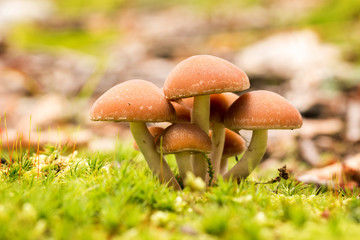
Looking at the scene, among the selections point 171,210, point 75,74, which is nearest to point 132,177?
point 171,210

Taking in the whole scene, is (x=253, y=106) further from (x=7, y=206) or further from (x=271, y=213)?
(x=7, y=206)

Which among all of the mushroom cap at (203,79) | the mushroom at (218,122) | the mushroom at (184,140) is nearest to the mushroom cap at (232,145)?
the mushroom at (218,122)

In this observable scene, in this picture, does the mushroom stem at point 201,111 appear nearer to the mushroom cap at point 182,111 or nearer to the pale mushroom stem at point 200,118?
the pale mushroom stem at point 200,118

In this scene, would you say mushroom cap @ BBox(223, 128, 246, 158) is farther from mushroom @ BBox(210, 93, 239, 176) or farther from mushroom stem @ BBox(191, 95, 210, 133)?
mushroom stem @ BBox(191, 95, 210, 133)

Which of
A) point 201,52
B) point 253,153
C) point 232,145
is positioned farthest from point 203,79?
point 201,52

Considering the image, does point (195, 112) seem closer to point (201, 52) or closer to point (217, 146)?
point (217, 146)
